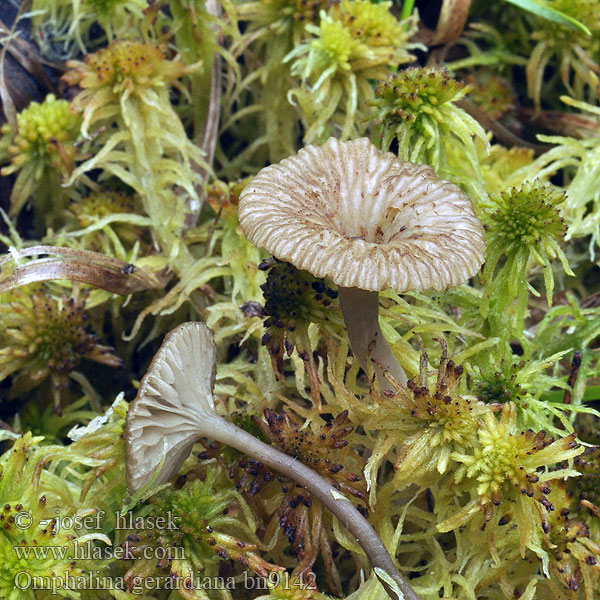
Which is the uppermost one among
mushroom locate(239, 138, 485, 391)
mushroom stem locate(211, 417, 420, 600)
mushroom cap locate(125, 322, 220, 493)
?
mushroom locate(239, 138, 485, 391)

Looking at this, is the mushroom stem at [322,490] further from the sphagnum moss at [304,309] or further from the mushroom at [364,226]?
the mushroom at [364,226]

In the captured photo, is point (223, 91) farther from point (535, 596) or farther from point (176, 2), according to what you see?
point (535, 596)

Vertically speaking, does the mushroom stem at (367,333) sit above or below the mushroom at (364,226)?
below

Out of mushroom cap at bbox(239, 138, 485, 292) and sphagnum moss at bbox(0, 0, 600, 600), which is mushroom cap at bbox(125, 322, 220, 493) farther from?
mushroom cap at bbox(239, 138, 485, 292)

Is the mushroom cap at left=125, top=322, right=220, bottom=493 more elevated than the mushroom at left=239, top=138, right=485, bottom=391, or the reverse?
the mushroom at left=239, top=138, right=485, bottom=391

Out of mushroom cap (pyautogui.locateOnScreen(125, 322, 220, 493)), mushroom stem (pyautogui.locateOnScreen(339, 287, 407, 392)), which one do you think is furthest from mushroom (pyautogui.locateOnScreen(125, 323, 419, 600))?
mushroom stem (pyautogui.locateOnScreen(339, 287, 407, 392))

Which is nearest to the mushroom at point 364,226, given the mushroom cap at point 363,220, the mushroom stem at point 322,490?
the mushroom cap at point 363,220

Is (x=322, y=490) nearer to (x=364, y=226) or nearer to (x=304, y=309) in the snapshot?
(x=304, y=309)

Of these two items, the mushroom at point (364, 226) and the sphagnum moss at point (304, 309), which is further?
the sphagnum moss at point (304, 309)

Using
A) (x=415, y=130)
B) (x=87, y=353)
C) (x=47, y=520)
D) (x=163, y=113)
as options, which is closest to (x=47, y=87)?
(x=163, y=113)
